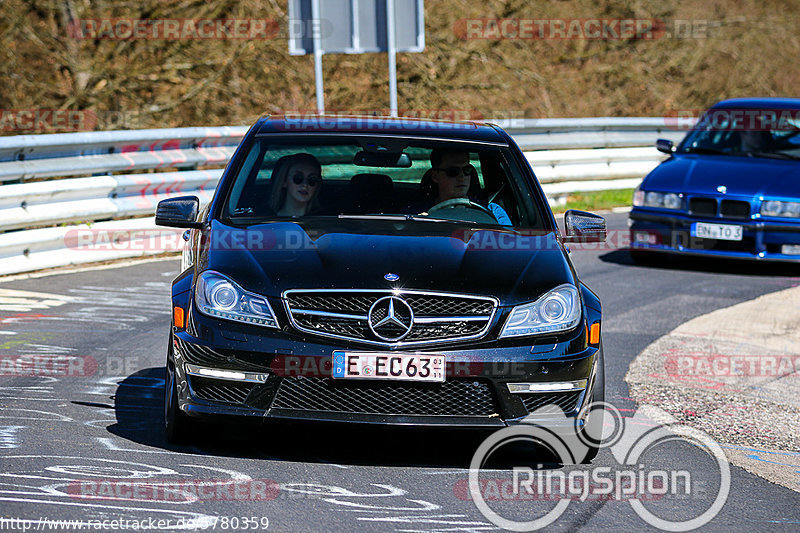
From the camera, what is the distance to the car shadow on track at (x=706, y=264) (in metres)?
12.6

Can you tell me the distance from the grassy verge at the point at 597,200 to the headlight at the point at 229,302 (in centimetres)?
1190

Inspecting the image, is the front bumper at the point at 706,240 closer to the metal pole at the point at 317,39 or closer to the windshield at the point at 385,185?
the metal pole at the point at 317,39

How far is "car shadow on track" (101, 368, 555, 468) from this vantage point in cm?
529

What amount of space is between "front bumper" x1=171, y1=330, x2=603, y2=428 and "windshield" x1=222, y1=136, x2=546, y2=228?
112 cm

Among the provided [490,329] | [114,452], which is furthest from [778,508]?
[114,452]

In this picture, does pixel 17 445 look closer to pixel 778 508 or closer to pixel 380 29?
pixel 778 508

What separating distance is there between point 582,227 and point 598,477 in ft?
5.32

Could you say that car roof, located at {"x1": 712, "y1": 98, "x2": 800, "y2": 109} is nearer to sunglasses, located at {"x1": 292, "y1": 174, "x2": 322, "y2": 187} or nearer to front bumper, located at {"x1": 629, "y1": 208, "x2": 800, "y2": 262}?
front bumper, located at {"x1": 629, "y1": 208, "x2": 800, "y2": 262}
